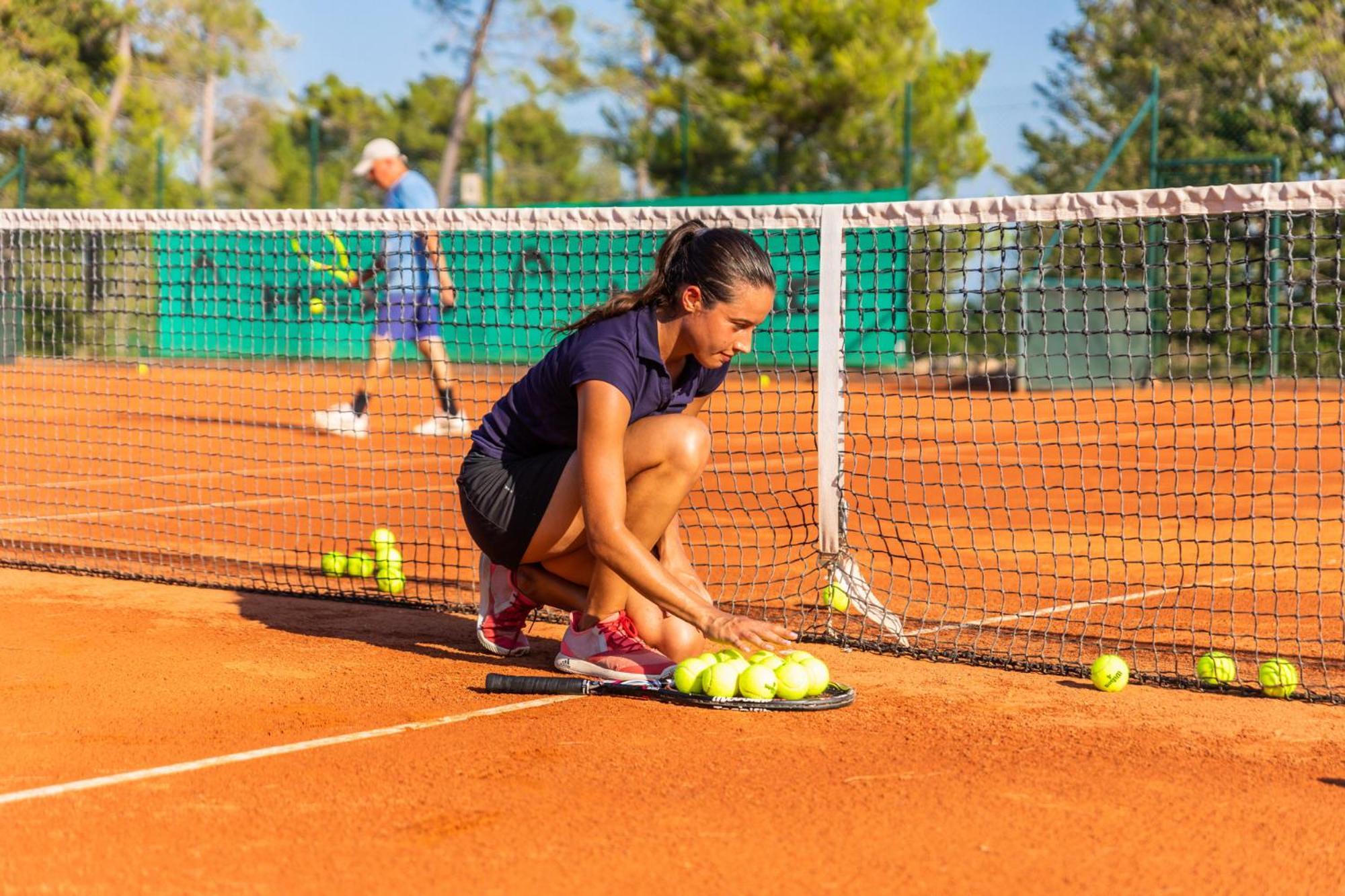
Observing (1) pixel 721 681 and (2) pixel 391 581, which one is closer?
(1) pixel 721 681

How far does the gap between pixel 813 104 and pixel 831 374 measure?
81.4 feet

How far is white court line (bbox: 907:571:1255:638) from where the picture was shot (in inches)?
218

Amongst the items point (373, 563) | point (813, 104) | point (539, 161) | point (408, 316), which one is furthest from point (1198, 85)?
point (539, 161)

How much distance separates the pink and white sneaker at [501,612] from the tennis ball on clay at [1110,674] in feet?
5.83

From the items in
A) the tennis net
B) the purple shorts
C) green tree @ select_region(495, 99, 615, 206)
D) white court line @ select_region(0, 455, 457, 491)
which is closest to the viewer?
the tennis net

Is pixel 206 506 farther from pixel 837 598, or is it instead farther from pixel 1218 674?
pixel 1218 674

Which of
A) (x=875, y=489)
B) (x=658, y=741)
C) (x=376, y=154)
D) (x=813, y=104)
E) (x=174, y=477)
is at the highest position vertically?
(x=813, y=104)

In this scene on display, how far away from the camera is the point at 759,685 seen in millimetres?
4316

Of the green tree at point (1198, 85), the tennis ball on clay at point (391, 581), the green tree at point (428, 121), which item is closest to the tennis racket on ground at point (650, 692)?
the tennis ball on clay at point (391, 581)

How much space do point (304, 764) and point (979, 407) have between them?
46.5 feet

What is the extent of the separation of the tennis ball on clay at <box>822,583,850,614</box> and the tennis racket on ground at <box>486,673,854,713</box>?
97cm

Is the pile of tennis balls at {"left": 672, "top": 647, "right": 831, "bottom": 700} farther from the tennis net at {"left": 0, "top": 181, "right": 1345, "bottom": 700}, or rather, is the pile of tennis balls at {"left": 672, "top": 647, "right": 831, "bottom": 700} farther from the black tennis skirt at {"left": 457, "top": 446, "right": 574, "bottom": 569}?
the tennis net at {"left": 0, "top": 181, "right": 1345, "bottom": 700}

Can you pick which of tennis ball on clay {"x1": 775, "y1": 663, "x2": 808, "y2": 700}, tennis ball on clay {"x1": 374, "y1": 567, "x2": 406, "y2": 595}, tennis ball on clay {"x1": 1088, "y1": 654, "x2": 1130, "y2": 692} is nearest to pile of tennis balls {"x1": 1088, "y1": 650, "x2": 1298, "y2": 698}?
tennis ball on clay {"x1": 1088, "y1": 654, "x2": 1130, "y2": 692}

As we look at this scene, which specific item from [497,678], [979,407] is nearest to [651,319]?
[497,678]
